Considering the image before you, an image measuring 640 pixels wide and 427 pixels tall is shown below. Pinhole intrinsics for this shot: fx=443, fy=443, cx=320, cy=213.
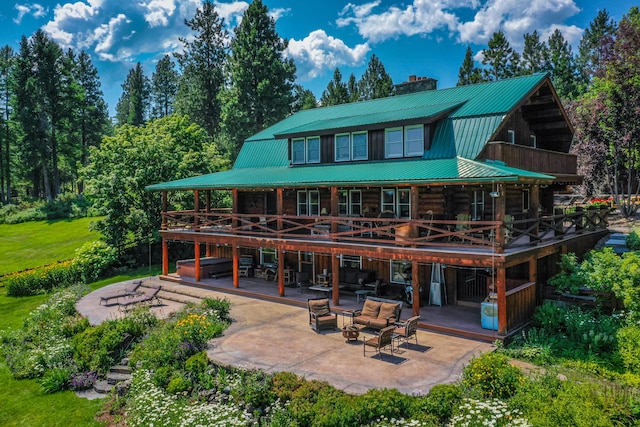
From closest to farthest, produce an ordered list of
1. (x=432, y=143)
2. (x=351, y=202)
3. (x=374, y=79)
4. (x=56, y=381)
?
(x=56, y=381) → (x=432, y=143) → (x=351, y=202) → (x=374, y=79)

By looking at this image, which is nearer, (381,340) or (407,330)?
(381,340)

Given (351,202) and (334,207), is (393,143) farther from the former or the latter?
(334,207)

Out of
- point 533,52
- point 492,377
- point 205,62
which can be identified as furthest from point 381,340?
point 533,52

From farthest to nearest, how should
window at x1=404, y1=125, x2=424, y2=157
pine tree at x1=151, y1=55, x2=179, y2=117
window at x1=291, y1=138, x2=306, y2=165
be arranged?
pine tree at x1=151, y1=55, x2=179, y2=117
window at x1=291, y1=138, x2=306, y2=165
window at x1=404, y1=125, x2=424, y2=157

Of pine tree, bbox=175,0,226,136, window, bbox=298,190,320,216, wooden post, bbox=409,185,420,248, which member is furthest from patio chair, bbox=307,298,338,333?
pine tree, bbox=175,0,226,136

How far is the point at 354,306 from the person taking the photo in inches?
694

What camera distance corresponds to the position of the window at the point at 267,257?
24.1 metres

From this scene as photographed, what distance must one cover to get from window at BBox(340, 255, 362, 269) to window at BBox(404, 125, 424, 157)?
17.2 ft

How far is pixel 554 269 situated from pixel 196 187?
17093 millimetres

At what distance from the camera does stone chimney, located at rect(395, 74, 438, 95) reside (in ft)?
81.7

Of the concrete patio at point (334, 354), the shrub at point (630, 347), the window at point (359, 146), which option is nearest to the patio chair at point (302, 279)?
the concrete patio at point (334, 354)

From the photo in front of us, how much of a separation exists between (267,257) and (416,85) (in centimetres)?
1297

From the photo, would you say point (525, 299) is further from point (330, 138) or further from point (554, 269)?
point (330, 138)

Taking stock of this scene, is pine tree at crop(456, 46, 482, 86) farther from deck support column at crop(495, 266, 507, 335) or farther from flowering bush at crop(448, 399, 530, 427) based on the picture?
flowering bush at crop(448, 399, 530, 427)
